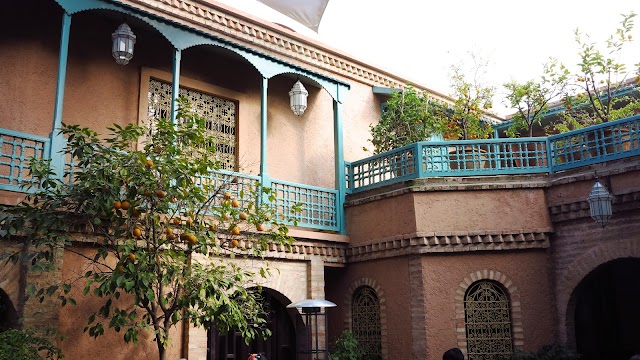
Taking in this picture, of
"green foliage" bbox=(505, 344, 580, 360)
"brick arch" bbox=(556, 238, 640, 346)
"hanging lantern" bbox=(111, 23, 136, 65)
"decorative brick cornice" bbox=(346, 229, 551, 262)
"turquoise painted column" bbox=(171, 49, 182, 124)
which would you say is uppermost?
"hanging lantern" bbox=(111, 23, 136, 65)

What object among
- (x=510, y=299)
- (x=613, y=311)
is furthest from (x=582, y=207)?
(x=613, y=311)

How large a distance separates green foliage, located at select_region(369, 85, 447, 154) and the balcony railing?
37.4 inches

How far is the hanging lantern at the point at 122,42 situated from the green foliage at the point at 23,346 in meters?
4.12

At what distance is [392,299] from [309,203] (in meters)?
2.14

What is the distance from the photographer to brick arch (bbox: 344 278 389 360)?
34.2ft

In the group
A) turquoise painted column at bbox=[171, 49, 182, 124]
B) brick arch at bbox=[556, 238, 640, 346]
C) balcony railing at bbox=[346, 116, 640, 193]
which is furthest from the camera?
balcony railing at bbox=[346, 116, 640, 193]

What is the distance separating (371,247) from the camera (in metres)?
10.9

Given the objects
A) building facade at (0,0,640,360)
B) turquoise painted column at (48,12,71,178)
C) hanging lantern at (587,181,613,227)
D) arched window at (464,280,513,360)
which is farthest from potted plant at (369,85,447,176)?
turquoise painted column at (48,12,71,178)

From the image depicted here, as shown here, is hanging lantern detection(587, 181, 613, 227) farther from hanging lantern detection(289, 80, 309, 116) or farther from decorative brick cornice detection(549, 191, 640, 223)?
hanging lantern detection(289, 80, 309, 116)

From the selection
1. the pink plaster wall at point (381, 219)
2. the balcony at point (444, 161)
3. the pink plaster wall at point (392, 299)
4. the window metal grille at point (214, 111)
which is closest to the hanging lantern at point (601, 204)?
the balcony at point (444, 161)

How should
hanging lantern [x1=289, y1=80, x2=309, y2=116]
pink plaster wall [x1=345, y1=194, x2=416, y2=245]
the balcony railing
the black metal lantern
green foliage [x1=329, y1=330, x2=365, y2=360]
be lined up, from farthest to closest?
hanging lantern [x1=289, y1=80, x2=309, y2=116]
green foliage [x1=329, y1=330, x2=365, y2=360]
pink plaster wall [x1=345, y1=194, x2=416, y2=245]
the balcony railing
the black metal lantern

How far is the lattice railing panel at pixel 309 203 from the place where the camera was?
35.0 feet

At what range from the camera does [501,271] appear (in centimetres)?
995

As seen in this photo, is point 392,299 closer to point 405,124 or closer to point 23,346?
point 405,124
